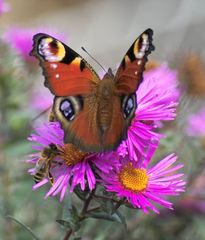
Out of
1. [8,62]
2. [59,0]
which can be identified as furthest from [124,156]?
[59,0]

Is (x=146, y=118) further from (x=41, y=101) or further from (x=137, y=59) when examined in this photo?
(x=41, y=101)

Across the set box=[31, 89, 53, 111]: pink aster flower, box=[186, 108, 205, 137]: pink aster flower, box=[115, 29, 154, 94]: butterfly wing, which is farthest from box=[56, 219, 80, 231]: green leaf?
box=[31, 89, 53, 111]: pink aster flower

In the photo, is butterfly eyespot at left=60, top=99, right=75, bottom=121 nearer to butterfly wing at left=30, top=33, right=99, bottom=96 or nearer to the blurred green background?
butterfly wing at left=30, top=33, right=99, bottom=96

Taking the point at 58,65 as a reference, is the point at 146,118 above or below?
below

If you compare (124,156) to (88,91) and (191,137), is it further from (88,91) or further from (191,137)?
(191,137)

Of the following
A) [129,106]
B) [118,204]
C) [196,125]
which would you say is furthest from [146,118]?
[196,125]

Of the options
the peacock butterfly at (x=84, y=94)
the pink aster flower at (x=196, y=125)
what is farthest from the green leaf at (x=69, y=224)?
the pink aster flower at (x=196, y=125)
